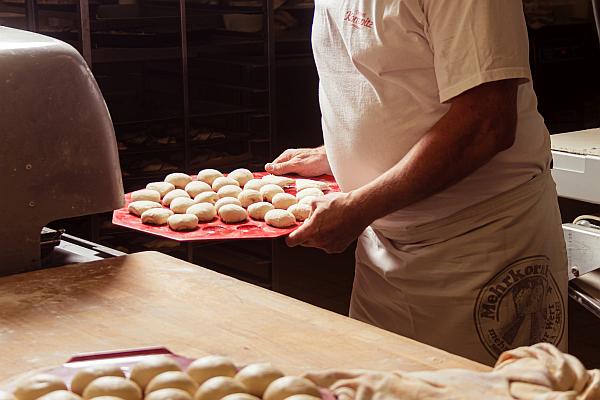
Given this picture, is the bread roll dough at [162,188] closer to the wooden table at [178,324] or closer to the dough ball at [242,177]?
the dough ball at [242,177]

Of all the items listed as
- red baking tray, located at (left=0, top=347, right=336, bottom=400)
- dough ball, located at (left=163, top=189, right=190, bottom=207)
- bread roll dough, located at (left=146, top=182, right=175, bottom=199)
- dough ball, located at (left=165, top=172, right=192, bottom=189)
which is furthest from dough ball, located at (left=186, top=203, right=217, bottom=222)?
red baking tray, located at (left=0, top=347, right=336, bottom=400)

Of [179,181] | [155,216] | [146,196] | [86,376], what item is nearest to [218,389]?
[86,376]

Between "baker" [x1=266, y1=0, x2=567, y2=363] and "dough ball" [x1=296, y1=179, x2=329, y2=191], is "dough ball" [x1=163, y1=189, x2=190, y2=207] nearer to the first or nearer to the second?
"dough ball" [x1=296, y1=179, x2=329, y2=191]

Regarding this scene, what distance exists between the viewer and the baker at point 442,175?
1.83 metres

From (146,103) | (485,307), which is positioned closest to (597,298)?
(485,307)

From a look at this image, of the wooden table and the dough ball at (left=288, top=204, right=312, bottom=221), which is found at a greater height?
the dough ball at (left=288, top=204, right=312, bottom=221)

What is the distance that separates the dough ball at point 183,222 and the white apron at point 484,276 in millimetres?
420

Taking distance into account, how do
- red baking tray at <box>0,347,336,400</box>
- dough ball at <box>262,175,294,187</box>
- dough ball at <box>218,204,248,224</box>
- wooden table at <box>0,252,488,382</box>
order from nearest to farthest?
red baking tray at <box>0,347,336,400</box> < wooden table at <box>0,252,488,382</box> < dough ball at <box>218,204,248,224</box> < dough ball at <box>262,175,294,187</box>

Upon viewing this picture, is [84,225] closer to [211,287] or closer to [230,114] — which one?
[230,114]

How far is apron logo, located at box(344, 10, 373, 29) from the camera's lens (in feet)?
6.29

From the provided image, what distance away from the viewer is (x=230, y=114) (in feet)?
13.6

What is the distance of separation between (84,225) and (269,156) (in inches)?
32.9

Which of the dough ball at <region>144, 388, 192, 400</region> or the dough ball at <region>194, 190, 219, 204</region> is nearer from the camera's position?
the dough ball at <region>144, 388, 192, 400</region>

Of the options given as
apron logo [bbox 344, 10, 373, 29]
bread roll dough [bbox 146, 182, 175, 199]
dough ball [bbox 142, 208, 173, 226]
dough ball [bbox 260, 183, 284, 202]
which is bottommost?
dough ball [bbox 142, 208, 173, 226]
